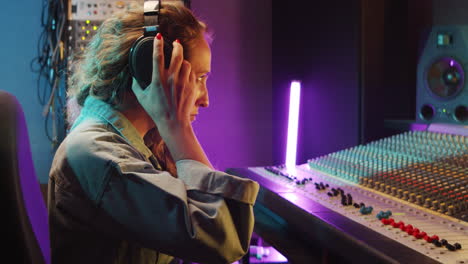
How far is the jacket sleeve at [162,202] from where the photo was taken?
2.47ft

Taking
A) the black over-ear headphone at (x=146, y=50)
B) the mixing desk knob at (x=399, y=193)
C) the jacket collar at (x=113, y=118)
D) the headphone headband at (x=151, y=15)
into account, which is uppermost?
the headphone headband at (x=151, y=15)

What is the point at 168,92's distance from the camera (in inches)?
36.4

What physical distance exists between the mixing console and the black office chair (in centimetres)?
59

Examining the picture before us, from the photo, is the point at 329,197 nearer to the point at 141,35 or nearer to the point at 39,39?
the point at 141,35

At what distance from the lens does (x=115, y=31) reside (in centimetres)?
101

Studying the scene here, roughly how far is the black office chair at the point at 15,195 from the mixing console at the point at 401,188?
1.93ft

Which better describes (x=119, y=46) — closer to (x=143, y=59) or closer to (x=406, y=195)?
(x=143, y=59)

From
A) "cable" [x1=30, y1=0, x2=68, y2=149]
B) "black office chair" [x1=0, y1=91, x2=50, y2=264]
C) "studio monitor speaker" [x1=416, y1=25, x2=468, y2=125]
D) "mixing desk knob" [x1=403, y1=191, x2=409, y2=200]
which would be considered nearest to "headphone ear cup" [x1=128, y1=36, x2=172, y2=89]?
"black office chair" [x1=0, y1=91, x2=50, y2=264]

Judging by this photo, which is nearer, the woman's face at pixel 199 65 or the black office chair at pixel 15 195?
the black office chair at pixel 15 195

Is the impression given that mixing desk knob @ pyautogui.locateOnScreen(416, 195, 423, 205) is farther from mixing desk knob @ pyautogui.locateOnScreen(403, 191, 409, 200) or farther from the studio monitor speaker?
the studio monitor speaker

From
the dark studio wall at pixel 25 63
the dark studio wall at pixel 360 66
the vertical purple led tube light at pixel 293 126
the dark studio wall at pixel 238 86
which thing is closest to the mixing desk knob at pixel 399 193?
the dark studio wall at pixel 360 66

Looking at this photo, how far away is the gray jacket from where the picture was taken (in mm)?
755

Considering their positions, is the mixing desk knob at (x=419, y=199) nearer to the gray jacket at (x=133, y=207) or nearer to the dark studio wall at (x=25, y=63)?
the gray jacket at (x=133, y=207)

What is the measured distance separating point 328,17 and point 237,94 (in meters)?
0.93
